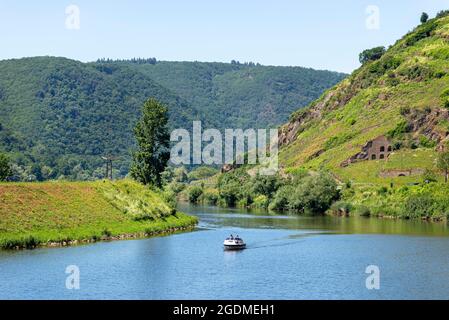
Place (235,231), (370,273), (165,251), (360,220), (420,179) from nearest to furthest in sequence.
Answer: (370,273)
(165,251)
(235,231)
(360,220)
(420,179)

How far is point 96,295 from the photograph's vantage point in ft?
208

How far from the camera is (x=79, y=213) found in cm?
10381

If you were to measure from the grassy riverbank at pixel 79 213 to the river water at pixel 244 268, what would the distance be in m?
3.82

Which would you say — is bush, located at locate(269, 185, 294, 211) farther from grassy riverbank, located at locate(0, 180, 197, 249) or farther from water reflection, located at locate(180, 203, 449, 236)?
grassy riverbank, located at locate(0, 180, 197, 249)

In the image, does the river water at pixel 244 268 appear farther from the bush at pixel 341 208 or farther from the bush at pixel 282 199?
the bush at pixel 282 199

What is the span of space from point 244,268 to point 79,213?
32.2m

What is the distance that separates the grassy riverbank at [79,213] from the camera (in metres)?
92.1

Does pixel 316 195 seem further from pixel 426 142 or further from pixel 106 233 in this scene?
pixel 106 233

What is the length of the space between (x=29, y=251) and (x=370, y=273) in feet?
118
